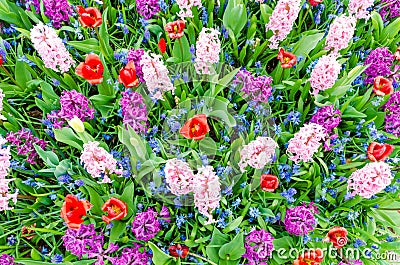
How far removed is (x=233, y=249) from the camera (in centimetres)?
255

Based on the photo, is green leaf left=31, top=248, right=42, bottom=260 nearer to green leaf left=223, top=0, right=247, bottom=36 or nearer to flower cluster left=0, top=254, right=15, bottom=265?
flower cluster left=0, top=254, right=15, bottom=265

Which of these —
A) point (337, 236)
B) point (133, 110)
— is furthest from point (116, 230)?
point (337, 236)

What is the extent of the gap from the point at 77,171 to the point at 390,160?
8.21 ft

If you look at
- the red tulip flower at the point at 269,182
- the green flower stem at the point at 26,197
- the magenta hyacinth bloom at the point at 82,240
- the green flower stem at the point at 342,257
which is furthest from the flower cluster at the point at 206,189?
the green flower stem at the point at 26,197

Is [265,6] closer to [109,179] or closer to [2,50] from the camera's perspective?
[109,179]

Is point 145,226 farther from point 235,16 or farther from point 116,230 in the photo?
point 235,16

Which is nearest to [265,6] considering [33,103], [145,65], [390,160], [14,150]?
[145,65]

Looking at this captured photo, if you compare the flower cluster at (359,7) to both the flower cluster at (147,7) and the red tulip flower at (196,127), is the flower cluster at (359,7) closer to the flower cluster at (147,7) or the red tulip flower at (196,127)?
the flower cluster at (147,7)

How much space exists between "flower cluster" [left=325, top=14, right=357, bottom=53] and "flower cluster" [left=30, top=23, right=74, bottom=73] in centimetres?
205

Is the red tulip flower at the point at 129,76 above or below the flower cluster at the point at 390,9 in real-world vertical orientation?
below

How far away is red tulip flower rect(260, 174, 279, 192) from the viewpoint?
2588mm

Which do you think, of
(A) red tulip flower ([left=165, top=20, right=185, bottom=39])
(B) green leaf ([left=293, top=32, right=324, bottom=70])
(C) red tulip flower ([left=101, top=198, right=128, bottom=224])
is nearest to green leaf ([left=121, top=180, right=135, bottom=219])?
(C) red tulip flower ([left=101, top=198, right=128, bottom=224])

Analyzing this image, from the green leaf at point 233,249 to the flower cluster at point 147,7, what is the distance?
6.27ft

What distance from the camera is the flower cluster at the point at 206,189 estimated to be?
2268 millimetres
